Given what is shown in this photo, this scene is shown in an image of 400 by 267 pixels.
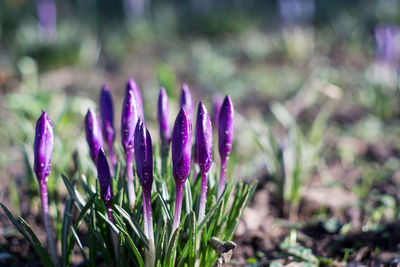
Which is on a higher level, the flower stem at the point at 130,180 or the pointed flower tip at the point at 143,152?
the pointed flower tip at the point at 143,152

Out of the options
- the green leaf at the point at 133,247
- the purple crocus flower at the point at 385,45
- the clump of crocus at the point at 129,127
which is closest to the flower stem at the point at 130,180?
the clump of crocus at the point at 129,127

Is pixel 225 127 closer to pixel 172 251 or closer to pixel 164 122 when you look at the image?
pixel 164 122

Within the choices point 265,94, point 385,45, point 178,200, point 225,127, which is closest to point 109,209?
point 178,200

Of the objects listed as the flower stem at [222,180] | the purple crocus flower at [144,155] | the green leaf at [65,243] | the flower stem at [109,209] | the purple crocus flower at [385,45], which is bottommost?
the green leaf at [65,243]

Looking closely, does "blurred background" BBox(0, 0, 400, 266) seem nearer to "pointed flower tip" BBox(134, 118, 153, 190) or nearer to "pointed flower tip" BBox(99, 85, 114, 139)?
"pointed flower tip" BBox(99, 85, 114, 139)

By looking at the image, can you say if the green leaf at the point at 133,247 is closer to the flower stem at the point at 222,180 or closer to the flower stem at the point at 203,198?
the flower stem at the point at 203,198

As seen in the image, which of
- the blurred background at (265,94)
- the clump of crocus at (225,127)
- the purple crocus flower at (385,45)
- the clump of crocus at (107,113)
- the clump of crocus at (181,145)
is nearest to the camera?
the clump of crocus at (181,145)
